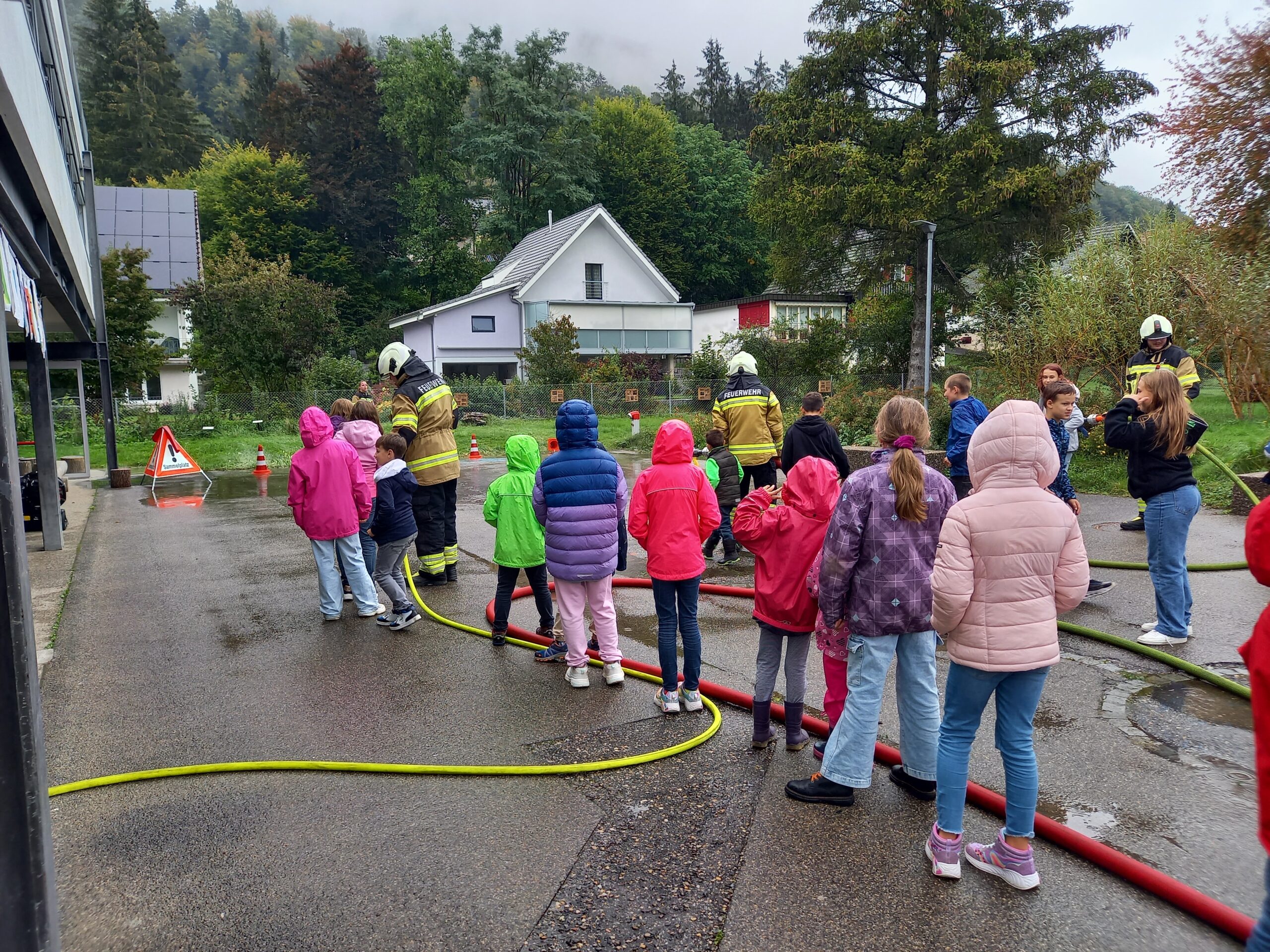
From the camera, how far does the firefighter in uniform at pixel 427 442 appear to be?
827cm

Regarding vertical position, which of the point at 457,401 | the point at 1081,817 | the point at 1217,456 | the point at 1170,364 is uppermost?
the point at 1170,364

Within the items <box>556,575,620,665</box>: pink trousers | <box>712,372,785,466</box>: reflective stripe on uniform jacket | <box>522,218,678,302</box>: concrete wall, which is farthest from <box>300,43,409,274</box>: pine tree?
<box>556,575,620,665</box>: pink trousers

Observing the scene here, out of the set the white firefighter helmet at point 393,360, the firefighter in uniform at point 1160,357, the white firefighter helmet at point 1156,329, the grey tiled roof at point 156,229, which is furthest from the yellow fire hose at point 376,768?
the grey tiled roof at point 156,229

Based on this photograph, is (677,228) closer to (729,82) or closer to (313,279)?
(313,279)

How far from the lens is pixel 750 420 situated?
924 cm

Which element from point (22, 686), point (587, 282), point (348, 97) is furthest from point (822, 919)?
point (348, 97)

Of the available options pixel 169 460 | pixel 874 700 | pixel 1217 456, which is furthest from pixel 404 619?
pixel 1217 456

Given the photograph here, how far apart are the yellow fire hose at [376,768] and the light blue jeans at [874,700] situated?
950 millimetres

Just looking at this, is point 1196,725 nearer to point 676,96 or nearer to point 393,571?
point 393,571

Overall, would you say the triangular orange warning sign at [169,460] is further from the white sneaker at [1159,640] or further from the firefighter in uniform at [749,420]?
the white sneaker at [1159,640]

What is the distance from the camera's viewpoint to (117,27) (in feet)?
203

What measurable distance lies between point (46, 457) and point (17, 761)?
33.1 ft

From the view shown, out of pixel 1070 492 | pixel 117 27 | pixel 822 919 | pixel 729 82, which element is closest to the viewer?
pixel 822 919

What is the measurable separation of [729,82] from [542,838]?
268 feet
